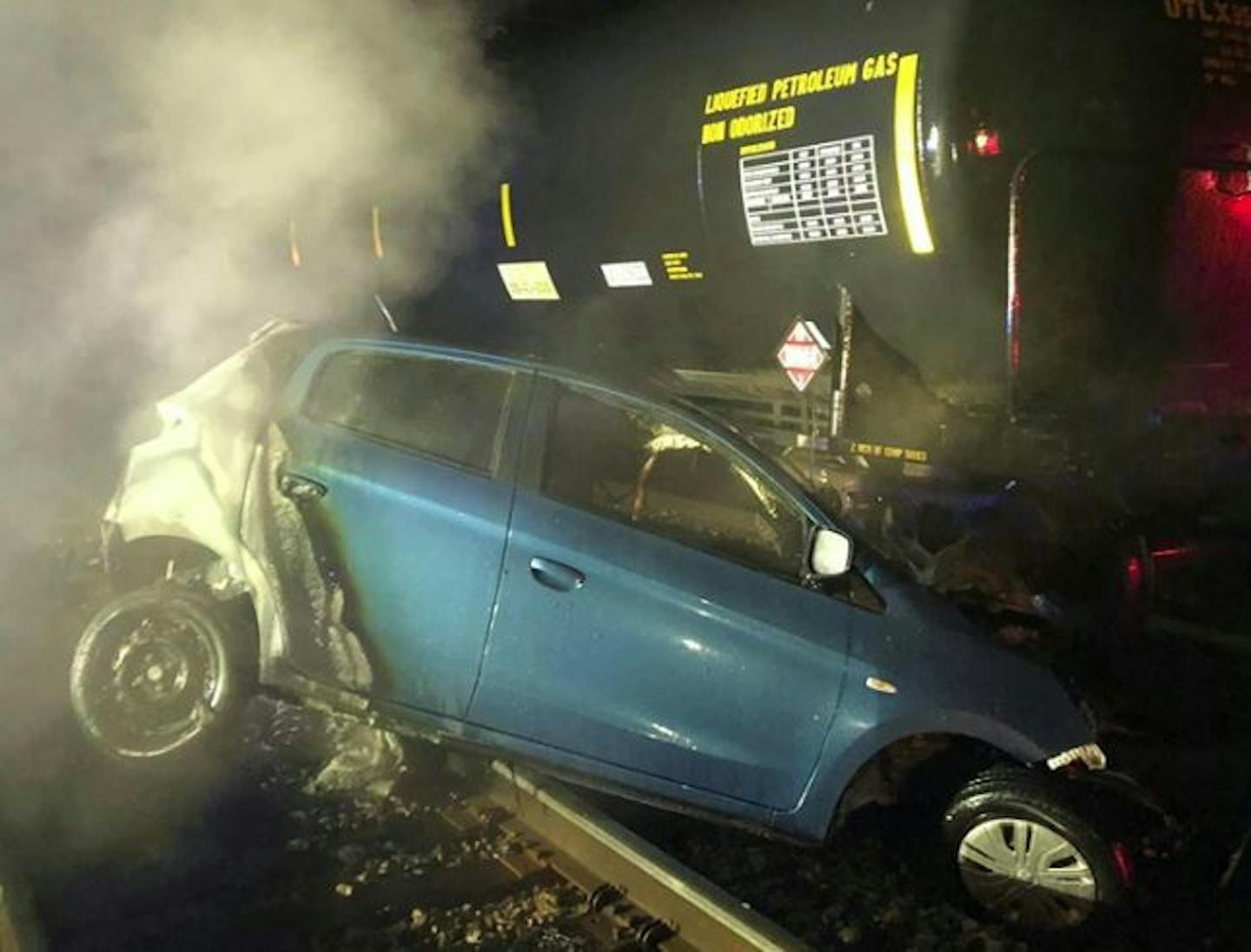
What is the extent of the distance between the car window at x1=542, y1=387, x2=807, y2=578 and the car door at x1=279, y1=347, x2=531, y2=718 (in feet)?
0.75

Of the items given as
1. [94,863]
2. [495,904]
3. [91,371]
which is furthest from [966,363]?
[91,371]

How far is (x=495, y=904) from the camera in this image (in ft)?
12.4

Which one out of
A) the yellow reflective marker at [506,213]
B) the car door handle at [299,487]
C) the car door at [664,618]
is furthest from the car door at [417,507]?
the yellow reflective marker at [506,213]

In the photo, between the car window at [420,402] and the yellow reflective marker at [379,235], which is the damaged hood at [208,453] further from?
the yellow reflective marker at [379,235]

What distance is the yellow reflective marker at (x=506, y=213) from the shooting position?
7.72 meters

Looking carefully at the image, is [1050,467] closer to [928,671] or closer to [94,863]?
[928,671]

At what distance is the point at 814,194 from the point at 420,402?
2.58 meters

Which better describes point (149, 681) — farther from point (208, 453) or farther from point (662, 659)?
point (662, 659)

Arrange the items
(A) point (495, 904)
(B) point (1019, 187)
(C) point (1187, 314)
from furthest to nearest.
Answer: (C) point (1187, 314)
(B) point (1019, 187)
(A) point (495, 904)

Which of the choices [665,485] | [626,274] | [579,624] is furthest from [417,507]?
[626,274]

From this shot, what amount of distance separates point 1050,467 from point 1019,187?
1495 millimetres

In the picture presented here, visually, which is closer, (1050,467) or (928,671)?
(928,671)

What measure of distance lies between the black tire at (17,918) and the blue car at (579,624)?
0.91m

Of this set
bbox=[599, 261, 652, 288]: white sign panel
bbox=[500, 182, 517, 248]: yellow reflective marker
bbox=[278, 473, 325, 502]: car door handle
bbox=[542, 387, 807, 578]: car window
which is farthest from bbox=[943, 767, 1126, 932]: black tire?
bbox=[500, 182, 517, 248]: yellow reflective marker
